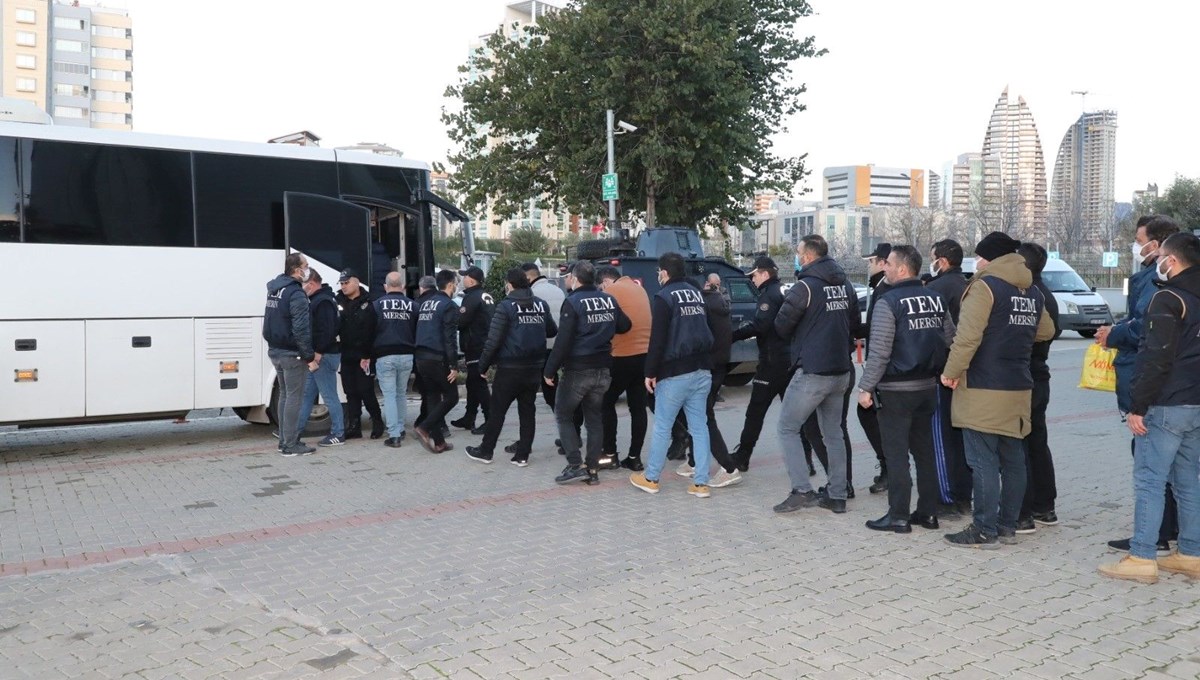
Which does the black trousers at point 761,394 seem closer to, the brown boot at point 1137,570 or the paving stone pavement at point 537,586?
the paving stone pavement at point 537,586

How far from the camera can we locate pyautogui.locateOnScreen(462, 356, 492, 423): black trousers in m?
10.9

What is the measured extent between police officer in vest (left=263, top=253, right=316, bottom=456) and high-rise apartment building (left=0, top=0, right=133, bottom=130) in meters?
93.5

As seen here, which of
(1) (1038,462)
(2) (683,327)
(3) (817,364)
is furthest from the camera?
(2) (683,327)

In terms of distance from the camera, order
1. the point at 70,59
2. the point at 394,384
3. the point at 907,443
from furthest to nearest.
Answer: the point at 70,59
the point at 394,384
the point at 907,443

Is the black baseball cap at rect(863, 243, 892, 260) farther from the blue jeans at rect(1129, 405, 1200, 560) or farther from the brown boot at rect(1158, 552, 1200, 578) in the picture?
the brown boot at rect(1158, 552, 1200, 578)

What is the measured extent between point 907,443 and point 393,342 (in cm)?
550

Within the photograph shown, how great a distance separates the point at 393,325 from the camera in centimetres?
1024

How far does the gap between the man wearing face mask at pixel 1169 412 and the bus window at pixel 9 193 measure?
9.43 meters

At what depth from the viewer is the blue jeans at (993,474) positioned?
625 cm

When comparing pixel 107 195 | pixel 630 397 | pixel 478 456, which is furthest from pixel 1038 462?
pixel 107 195

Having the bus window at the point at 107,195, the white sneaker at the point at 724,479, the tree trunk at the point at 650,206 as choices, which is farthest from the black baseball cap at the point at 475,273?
the tree trunk at the point at 650,206

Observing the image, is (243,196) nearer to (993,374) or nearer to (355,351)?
(355,351)

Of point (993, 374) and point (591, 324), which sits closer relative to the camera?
point (993, 374)

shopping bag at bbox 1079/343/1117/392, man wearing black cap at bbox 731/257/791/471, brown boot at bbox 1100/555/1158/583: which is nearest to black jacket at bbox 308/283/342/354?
man wearing black cap at bbox 731/257/791/471
